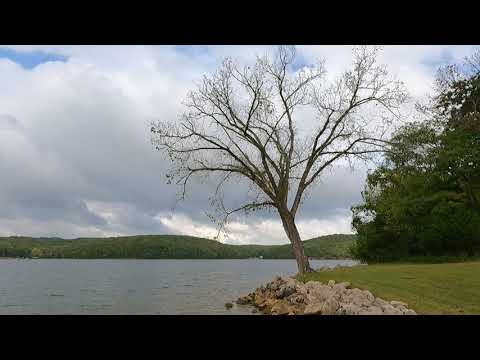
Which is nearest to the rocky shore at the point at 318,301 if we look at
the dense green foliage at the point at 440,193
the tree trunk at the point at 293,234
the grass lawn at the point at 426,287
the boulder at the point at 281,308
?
the boulder at the point at 281,308

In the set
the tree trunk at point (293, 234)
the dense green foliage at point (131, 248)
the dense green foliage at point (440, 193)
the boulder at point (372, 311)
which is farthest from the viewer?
the dense green foliage at point (131, 248)

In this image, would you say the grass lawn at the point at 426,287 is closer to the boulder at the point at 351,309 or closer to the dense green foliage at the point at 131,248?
the boulder at the point at 351,309

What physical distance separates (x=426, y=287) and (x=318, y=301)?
3372 millimetres

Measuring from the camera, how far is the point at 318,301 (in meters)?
13.0

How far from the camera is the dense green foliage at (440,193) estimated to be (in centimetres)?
2483

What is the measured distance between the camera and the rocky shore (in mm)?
10609

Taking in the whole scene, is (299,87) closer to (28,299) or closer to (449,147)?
(449,147)

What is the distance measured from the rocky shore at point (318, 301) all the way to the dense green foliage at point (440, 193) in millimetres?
9332

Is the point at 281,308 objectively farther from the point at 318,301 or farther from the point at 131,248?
the point at 131,248

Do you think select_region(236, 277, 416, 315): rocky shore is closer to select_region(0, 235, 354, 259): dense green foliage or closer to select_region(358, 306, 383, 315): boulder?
select_region(358, 306, 383, 315): boulder
